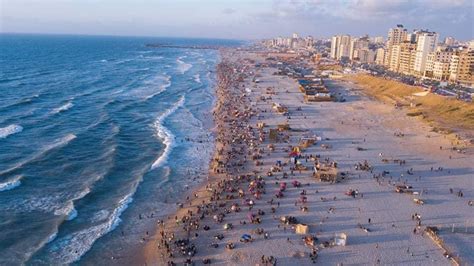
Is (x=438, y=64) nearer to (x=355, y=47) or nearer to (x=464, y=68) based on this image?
(x=464, y=68)

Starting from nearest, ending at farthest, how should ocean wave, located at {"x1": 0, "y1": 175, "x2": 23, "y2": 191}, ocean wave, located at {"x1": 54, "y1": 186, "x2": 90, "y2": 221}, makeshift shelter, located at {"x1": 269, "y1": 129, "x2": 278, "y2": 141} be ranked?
ocean wave, located at {"x1": 54, "y1": 186, "x2": 90, "y2": 221}, ocean wave, located at {"x1": 0, "y1": 175, "x2": 23, "y2": 191}, makeshift shelter, located at {"x1": 269, "y1": 129, "x2": 278, "y2": 141}

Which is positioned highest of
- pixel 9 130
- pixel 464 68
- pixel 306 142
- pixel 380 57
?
pixel 380 57

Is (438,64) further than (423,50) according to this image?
No

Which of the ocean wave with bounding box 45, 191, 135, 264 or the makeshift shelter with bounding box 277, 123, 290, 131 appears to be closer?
the ocean wave with bounding box 45, 191, 135, 264

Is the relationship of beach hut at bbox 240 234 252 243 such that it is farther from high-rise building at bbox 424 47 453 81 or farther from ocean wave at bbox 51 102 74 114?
high-rise building at bbox 424 47 453 81

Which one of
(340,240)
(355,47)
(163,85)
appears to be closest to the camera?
(340,240)

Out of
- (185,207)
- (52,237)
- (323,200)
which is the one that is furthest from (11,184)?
(323,200)

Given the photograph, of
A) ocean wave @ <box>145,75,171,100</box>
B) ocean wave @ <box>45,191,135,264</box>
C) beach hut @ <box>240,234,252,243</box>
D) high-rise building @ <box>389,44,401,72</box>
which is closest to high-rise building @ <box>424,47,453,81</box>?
high-rise building @ <box>389,44,401,72</box>
